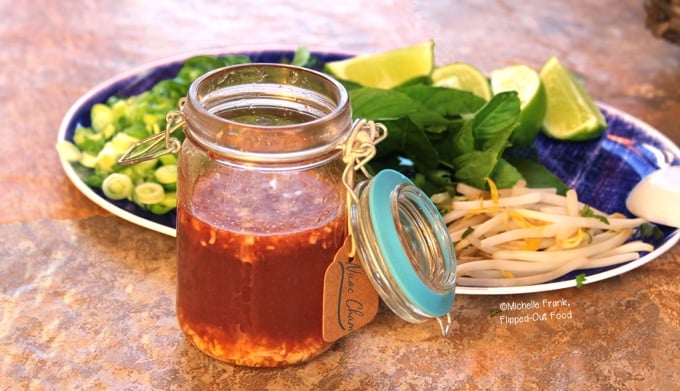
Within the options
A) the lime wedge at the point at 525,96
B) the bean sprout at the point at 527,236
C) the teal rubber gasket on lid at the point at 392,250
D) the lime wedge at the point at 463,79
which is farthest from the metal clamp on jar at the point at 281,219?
the lime wedge at the point at 463,79

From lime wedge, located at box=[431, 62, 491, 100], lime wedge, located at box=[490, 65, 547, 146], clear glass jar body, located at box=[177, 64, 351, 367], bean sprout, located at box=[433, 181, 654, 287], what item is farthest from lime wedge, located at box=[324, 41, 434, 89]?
clear glass jar body, located at box=[177, 64, 351, 367]

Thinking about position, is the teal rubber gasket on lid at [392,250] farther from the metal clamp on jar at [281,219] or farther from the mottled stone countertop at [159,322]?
the mottled stone countertop at [159,322]

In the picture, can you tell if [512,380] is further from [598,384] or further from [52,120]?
[52,120]

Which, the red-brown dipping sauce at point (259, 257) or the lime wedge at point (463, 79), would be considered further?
the lime wedge at point (463, 79)

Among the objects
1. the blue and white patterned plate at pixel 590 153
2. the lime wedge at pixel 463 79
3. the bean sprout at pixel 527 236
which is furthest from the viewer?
the lime wedge at pixel 463 79

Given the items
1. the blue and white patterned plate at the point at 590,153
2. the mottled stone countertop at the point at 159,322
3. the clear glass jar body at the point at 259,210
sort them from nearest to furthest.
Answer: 1. the clear glass jar body at the point at 259,210
2. the mottled stone countertop at the point at 159,322
3. the blue and white patterned plate at the point at 590,153

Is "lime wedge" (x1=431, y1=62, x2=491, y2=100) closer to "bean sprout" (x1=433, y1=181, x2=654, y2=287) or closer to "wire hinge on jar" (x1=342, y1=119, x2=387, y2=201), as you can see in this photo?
"bean sprout" (x1=433, y1=181, x2=654, y2=287)

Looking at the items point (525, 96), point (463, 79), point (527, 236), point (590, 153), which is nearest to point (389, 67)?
point (463, 79)
